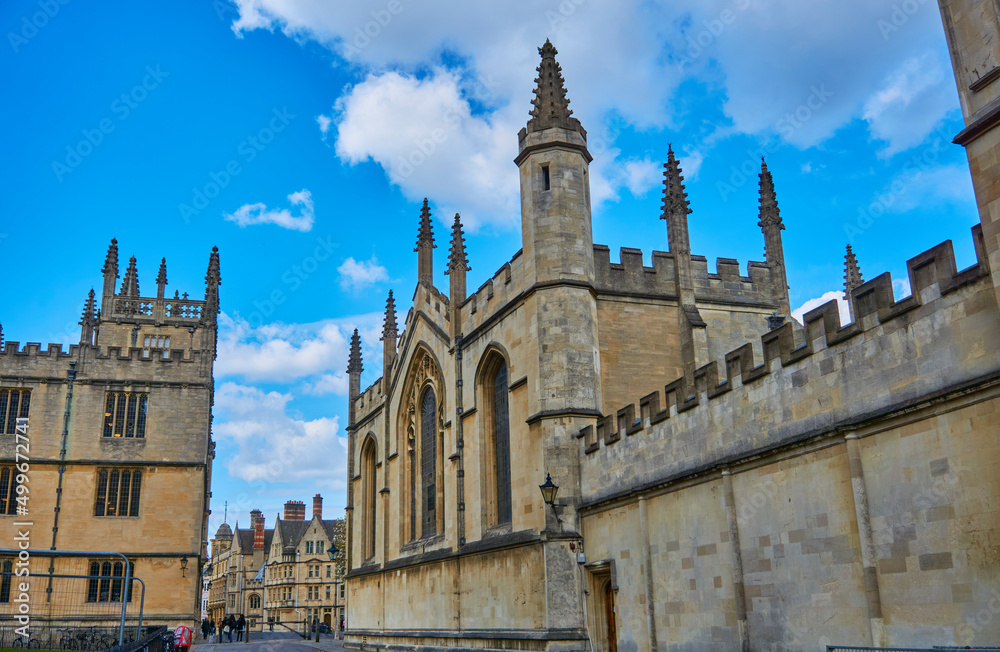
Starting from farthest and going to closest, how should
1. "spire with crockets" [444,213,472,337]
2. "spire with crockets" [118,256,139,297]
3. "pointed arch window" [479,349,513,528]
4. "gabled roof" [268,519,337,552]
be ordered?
"gabled roof" [268,519,337,552] → "spire with crockets" [118,256,139,297] → "spire with crockets" [444,213,472,337] → "pointed arch window" [479,349,513,528]

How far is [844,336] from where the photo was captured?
37.1 ft

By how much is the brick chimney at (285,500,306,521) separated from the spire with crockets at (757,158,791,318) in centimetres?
8275

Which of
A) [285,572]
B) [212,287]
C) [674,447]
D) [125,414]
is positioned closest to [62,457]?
[125,414]

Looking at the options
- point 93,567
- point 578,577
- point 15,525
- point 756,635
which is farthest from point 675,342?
point 15,525

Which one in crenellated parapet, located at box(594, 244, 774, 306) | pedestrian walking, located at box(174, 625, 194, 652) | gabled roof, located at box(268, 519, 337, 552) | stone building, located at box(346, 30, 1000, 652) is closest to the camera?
stone building, located at box(346, 30, 1000, 652)

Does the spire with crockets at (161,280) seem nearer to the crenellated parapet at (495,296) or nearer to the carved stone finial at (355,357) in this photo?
the carved stone finial at (355,357)

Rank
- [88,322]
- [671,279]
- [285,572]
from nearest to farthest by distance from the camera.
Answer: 1. [671,279]
2. [88,322]
3. [285,572]

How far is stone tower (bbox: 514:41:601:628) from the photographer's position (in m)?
→ 18.2

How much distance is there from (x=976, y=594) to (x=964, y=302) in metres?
3.19

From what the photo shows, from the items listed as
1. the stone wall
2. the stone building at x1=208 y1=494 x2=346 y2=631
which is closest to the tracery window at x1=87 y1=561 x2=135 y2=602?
the stone wall

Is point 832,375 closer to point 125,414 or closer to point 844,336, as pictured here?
point 844,336

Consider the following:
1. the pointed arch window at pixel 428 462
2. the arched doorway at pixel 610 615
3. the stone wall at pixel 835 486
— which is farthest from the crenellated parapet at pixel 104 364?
the stone wall at pixel 835 486

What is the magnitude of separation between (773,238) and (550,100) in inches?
276

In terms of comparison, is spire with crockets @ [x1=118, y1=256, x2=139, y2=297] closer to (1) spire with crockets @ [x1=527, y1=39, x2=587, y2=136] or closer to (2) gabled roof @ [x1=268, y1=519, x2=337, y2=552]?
(1) spire with crockets @ [x1=527, y1=39, x2=587, y2=136]
